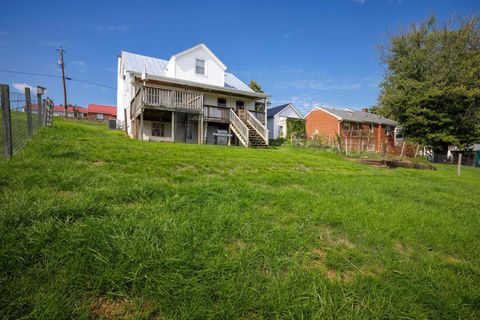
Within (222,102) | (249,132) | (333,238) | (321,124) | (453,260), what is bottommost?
(453,260)

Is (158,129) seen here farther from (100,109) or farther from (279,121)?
(100,109)

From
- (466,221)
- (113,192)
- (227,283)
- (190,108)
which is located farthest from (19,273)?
(190,108)

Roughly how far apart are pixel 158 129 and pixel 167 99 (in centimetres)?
392

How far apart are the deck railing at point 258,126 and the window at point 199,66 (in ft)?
18.5

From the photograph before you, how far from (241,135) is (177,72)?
7.36 metres

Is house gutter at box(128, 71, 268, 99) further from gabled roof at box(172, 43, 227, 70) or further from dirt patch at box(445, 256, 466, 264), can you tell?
dirt patch at box(445, 256, 466, 264)

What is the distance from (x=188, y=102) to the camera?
588 inches

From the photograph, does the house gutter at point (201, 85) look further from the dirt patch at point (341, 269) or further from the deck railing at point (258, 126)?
the dirt patch at point (341, 269)

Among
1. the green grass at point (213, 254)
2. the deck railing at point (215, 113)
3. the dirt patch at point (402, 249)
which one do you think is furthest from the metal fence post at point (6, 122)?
the deck railing at point (215, 113)

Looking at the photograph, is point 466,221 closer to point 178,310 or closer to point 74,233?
point 178,310

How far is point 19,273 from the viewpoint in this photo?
140cm

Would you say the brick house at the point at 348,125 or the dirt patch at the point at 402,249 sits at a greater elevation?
the brick house at the point at 348,125

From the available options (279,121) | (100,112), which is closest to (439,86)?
(279,121)

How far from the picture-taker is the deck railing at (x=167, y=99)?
1336 cm
